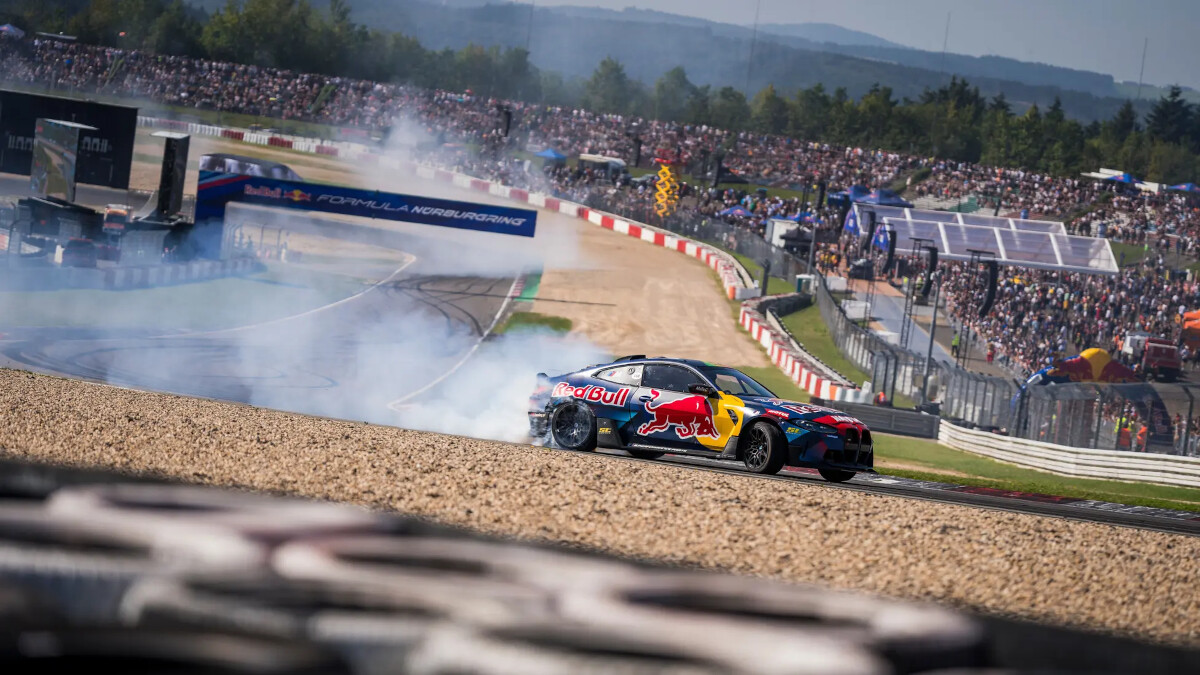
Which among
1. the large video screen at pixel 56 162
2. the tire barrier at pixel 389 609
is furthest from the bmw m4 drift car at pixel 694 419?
the large video screen at pixel 56 162

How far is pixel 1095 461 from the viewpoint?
2162 centimetres

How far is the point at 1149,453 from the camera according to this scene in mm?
21734

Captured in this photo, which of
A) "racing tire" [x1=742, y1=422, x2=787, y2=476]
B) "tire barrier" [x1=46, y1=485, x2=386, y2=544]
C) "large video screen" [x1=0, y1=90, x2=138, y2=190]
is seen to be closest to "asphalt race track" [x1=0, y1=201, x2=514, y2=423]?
"large video screen" [x1=0, y1=90, x2=138, y2=190]

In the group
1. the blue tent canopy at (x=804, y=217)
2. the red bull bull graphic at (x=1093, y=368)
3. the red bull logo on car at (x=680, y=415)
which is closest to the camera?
the red bull logo on car at (x=680, y=415)

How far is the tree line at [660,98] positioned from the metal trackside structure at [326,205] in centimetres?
7790

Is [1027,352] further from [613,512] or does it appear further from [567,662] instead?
[567,662]

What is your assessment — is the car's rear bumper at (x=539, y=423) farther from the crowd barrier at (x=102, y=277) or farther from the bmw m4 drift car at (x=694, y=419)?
the crowd barrier at (x=102, y=277)

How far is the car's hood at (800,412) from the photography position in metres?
12.7

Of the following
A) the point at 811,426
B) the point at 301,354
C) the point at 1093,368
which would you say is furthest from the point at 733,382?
the point at 1093,368

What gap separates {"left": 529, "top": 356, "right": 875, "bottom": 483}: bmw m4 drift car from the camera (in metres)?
12.7

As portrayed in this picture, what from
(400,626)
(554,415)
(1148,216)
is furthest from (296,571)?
(1148,216)

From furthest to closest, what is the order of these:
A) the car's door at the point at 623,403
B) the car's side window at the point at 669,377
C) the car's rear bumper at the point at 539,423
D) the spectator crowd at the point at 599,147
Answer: the spectator crowd at the point at 599,147 < the car's rear bumper at the point at 539,423 < the car's door at the point at 623,403 < the car's side window at the point at 669,377

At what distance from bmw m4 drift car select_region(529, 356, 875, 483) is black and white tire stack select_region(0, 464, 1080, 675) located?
5213 mm

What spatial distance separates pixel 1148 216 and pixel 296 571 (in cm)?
5951
